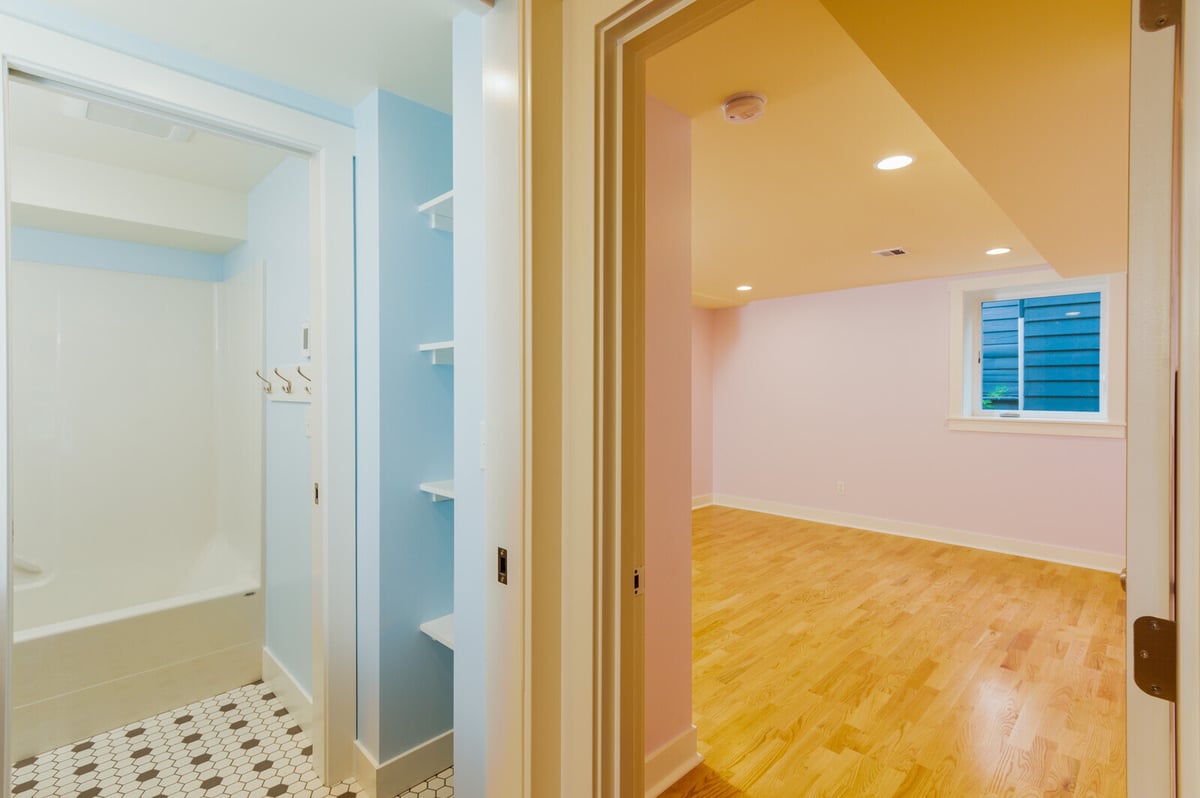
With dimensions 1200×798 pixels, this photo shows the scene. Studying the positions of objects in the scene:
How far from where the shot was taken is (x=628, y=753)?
3.29ft

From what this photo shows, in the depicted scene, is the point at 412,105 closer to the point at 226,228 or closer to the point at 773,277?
the point at 226,228

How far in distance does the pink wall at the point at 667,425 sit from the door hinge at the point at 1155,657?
1283 millimetres

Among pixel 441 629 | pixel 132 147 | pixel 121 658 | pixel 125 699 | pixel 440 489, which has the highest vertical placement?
pixel 132 147

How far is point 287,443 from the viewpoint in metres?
2.45

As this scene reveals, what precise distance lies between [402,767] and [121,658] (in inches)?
54.7

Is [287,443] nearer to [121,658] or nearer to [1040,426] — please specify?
[121,658]

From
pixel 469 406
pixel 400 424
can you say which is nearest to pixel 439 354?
pixel 400 424

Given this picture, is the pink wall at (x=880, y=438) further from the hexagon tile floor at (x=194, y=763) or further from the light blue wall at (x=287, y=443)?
the light blue wall at (x=287, y=443)

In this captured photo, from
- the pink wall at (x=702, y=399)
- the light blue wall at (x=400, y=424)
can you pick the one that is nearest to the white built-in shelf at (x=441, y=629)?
the light blue wall at (x=400, y=424)

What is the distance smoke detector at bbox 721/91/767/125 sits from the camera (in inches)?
69.8

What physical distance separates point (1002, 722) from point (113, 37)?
12.3ft

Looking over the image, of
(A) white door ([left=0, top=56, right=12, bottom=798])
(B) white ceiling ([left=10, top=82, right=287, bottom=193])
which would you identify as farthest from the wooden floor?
(B) white ceiling ([left=10, top=82, right=287, bottom=193])

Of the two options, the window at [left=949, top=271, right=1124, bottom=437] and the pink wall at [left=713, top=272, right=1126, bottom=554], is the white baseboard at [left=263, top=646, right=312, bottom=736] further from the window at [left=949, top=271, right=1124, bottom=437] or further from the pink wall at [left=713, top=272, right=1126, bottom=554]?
the window at [left=949, top=271, right=1124, bottom=437]

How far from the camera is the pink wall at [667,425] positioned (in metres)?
1.80
